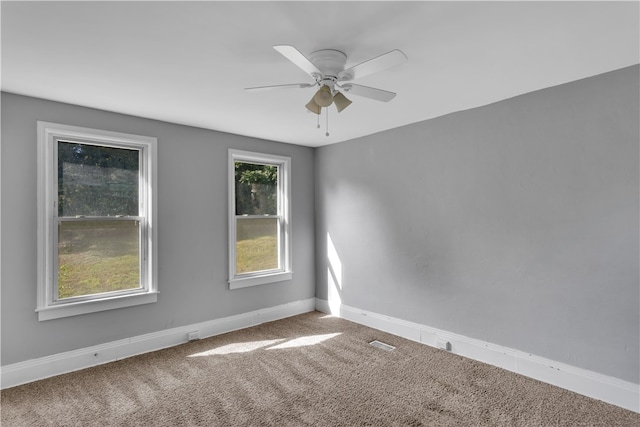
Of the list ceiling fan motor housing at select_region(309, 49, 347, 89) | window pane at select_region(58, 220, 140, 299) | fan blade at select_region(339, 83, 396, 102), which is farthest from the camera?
window pane at select_region(58, 220, 140, 299)

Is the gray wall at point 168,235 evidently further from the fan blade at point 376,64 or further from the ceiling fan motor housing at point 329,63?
the fan blade at point 376,64

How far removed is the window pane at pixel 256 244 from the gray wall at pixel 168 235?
245mm

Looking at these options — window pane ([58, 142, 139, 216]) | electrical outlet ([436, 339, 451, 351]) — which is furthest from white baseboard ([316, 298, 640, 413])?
window pane ([58, 142, 139, 216])

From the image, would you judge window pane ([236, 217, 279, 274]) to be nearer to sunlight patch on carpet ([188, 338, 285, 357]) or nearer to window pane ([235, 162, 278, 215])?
Result: window pane ([235, 162, 278, 215])

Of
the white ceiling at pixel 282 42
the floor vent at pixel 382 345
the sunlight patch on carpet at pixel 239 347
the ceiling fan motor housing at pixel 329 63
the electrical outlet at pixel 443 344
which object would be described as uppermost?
the white ceiling at pixel 282 42

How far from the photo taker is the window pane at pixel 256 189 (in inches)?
169

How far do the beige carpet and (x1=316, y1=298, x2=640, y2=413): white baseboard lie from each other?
8 cm

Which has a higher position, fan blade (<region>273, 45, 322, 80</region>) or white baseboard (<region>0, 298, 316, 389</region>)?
fan blade (<region>273, 45, 322, 80</region>)

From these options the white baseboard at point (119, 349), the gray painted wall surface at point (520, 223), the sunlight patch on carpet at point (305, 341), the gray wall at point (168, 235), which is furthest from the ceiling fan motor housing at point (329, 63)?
the white baseboard at point (119, 349)

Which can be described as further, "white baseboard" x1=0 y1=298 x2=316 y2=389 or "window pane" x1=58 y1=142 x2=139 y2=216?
"window pane" x1=58 y1=142 x2=139 y2=216

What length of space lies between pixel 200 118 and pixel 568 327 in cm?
380

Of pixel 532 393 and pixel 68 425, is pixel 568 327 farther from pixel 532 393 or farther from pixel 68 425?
pixel 68 425

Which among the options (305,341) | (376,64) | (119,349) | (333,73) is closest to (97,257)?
(119,349)

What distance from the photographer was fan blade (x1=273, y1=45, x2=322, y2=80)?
64.9 inches
